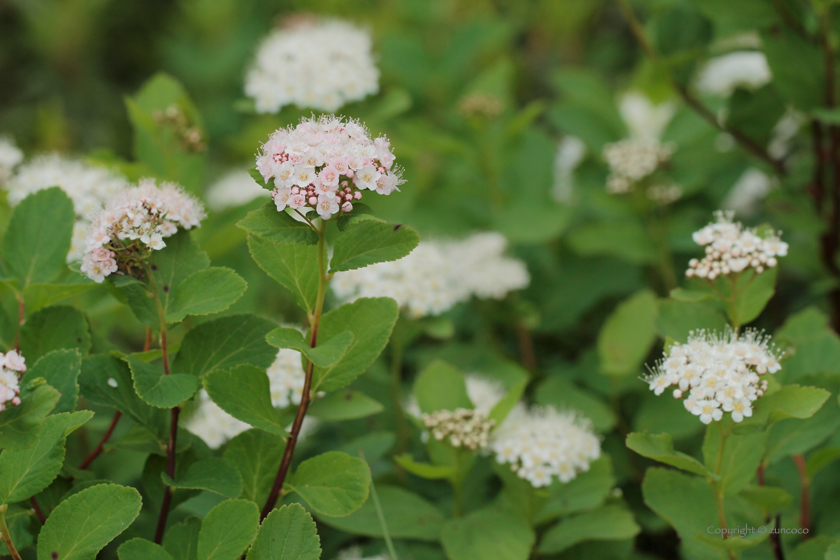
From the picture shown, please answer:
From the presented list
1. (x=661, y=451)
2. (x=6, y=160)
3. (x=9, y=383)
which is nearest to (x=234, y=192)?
(x=6, y=160)

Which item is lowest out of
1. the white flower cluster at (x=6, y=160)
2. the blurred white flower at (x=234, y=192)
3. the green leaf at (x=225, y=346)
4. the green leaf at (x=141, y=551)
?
the green leaf at (x=141, y=551)

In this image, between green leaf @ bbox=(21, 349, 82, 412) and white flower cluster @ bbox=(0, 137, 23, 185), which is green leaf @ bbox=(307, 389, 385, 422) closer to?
green leaf @ bbox=(21, 349, 82, 412)

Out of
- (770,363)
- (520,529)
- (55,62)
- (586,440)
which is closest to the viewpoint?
(770,363)

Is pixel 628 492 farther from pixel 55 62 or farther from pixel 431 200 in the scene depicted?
pixel 55 62

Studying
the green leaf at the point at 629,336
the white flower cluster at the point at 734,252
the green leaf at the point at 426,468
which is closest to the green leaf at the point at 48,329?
the green leaf at the point at 426,468

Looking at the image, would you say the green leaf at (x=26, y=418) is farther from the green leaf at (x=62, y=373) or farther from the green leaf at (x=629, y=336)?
the green leaf at (x=629, y=336)

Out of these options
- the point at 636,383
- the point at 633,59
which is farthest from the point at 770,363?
the point at 633,59

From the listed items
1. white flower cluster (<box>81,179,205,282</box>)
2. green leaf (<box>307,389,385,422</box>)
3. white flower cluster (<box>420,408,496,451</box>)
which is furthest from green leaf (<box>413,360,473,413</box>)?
white flower cluster (<box>81,179,205,282</box>)
